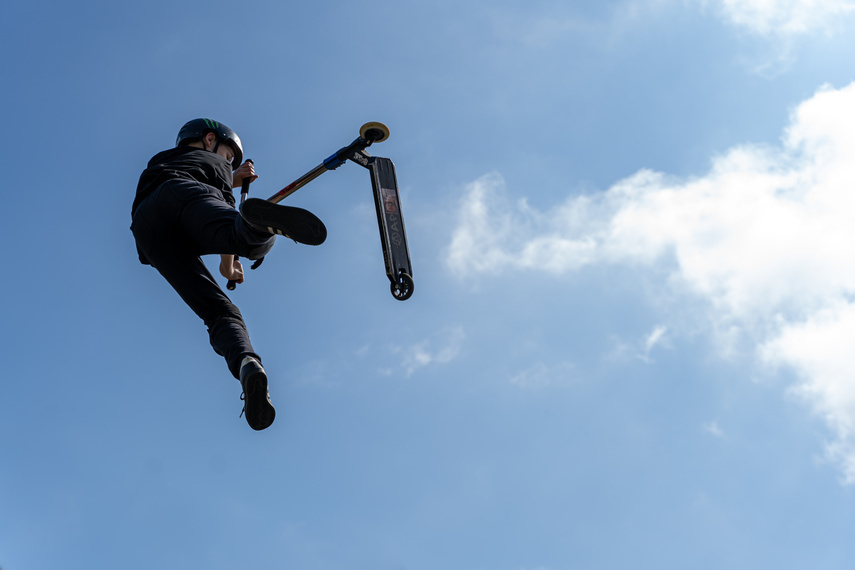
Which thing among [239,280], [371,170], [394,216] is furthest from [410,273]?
[239,280]

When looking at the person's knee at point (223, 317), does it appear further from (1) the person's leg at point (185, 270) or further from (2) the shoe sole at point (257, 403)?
(2) the shoe sole at point (257, 403)

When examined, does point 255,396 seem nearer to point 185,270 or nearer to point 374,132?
point 185,270

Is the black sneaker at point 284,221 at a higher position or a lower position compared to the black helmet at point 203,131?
lower

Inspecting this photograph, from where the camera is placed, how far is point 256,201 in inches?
189

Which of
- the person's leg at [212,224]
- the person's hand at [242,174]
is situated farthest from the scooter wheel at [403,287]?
the person's hand at [242,174]

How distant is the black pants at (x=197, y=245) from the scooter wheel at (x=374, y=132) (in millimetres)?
1750

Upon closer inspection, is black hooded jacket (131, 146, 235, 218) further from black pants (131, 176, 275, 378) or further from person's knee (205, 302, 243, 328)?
person's knee (205, 302, 243, 328)

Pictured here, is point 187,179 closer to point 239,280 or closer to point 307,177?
point 239,280

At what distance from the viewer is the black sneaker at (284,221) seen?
4801mm

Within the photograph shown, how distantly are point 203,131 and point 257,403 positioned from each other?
9.28 ft

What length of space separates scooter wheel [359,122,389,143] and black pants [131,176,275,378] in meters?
1.75

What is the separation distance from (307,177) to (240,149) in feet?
2.57

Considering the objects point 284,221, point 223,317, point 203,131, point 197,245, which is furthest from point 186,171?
point 284,221

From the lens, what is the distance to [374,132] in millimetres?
7129
